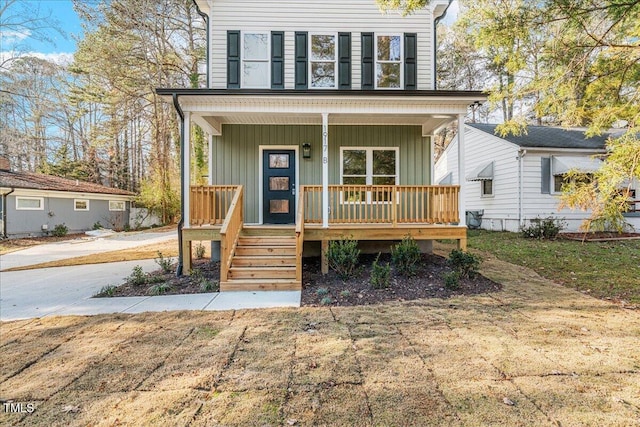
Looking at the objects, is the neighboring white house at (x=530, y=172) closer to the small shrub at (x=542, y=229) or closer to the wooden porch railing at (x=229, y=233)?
the small shrub at (x=542, y=229)

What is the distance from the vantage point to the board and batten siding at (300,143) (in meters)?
8.91

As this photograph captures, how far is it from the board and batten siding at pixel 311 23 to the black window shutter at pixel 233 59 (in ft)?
0.60

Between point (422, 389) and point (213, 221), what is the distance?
18.4ft

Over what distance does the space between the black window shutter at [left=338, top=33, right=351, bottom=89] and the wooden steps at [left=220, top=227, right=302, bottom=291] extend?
447 cm

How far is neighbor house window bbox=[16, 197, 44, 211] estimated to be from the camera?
15.7 m

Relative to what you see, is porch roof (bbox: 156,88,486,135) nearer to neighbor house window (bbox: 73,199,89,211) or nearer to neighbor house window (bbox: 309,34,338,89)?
neighbor house window (bbox: 309,34,338,89)

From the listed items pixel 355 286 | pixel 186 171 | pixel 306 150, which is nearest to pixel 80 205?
pixel 186 171

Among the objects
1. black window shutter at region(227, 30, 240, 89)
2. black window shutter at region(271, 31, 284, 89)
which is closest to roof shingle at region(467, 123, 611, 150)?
black window shutter at region(271, 31, 284, 89)

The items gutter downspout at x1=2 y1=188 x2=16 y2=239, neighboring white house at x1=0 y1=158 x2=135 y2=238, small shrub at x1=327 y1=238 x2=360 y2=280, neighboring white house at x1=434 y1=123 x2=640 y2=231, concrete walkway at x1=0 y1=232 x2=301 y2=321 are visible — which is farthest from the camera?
neighboring white house at x1=0 y1=158 x2=135 y2=238

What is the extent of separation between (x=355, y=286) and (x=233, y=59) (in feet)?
22.6

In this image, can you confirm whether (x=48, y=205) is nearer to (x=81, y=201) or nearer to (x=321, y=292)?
(x=81, y=201)

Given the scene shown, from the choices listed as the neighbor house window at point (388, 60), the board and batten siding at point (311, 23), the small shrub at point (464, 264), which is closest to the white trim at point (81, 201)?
the board and batten siding at point (311, 23)

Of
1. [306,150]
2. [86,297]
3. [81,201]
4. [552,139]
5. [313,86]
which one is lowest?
[86,297]

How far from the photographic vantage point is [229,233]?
635 centimetres
